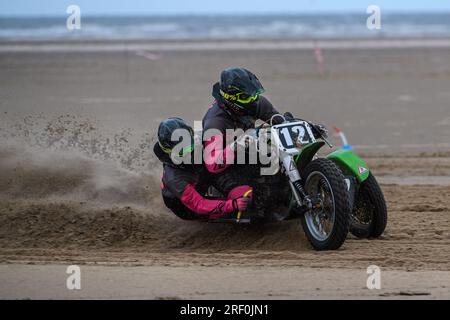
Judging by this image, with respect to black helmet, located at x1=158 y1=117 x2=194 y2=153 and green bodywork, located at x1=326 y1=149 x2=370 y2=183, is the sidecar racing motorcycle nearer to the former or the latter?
green bodywork, located at x1=326 y1=149 x2=370 y2=183

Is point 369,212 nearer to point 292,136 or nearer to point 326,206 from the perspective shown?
point 326,206

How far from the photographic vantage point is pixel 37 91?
23484 mm

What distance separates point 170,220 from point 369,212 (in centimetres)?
230

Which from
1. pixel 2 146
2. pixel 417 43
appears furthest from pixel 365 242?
pixel 417 43

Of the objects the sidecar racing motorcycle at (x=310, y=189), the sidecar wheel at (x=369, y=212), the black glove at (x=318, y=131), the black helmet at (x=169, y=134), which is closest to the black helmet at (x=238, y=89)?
the sidecar racing motorcycle at (x=310, y=189)

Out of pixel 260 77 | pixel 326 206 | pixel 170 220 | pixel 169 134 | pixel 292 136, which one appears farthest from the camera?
pixel 260 77

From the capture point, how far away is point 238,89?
8891 millimetres

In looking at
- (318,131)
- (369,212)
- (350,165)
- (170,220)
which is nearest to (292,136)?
(318,131)

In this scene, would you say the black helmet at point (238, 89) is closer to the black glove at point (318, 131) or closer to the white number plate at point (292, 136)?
the white number plate at point (292, 136)

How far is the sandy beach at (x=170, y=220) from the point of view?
679 centimetres

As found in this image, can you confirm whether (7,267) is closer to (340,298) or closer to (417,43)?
(340,298)

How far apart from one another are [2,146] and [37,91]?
41.5 ft

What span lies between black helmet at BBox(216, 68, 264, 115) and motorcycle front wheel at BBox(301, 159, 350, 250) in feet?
3.60

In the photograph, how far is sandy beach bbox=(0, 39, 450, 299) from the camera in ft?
22.3
